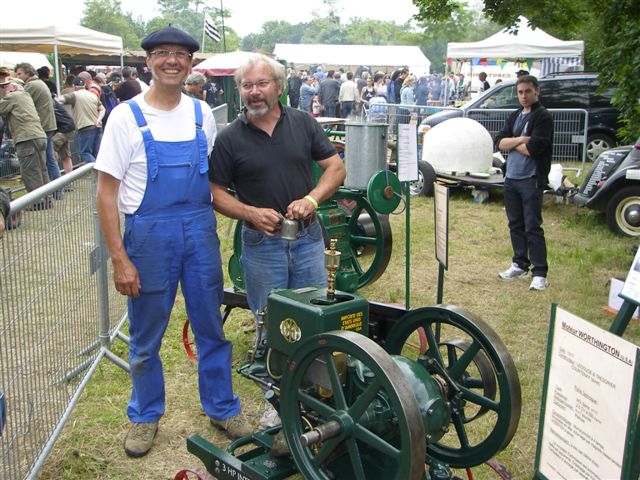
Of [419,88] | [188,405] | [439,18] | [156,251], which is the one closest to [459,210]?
[439,18]

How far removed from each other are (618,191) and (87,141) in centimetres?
833

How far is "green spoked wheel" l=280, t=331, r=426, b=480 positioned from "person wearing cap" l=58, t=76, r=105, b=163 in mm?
9608

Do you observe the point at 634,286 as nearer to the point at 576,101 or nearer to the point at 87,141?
the point at 87,141

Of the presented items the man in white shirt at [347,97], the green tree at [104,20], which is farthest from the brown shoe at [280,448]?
the green tree at [104,20]

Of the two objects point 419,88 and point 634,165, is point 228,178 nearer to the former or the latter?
point 634,165

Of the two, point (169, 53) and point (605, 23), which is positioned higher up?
point (605, 23)

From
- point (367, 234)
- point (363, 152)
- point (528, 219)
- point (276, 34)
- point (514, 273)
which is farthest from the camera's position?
point (276, 34)

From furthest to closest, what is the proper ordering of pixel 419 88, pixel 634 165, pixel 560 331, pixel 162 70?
1. pixel 419 88
2. pixel 634 165
3. pixel 162 70
4. pixel 560 331

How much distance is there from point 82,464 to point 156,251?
1.15 meters

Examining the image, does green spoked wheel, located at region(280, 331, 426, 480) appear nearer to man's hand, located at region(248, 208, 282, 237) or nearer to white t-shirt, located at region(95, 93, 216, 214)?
man's hand, located at region(248, 208, 282, 237)

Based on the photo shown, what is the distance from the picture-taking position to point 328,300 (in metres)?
2.69

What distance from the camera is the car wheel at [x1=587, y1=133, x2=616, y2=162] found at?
12.5 metres

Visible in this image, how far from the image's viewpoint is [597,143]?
12.7 meters

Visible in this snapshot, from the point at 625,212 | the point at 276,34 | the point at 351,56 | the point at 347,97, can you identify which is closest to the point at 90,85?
the point at 347,97
